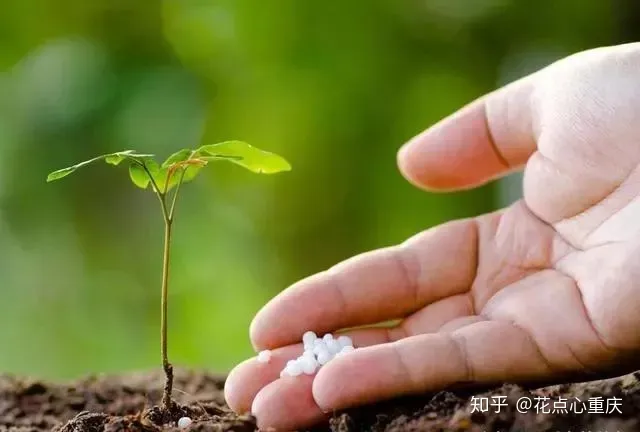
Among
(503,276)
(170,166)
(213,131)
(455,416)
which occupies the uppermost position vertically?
(213,131)

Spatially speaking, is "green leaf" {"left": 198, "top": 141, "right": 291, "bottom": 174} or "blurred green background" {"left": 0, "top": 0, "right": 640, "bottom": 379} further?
"blurred green background" {"left": 0, "top": 0, "right": 640, "bottom": 379}

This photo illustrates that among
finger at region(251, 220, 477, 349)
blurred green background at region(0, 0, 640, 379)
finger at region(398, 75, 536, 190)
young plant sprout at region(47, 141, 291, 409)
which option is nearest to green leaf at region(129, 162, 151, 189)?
young plant sprout at region(47, 141, 291, 409)

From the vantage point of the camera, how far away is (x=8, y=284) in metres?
2.17

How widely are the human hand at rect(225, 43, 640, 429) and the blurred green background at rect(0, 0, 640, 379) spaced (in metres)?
1.15

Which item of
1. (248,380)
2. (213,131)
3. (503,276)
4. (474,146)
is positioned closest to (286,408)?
(248,380)

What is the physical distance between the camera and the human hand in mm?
771

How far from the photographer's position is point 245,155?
0.79 m

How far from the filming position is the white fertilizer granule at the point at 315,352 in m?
0.80

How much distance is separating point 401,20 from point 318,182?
0.51 metres

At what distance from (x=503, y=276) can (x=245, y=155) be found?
0.38 metres

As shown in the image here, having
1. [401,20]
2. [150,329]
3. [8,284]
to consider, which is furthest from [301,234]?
[8,284]

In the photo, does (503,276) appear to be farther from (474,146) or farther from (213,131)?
(213,131)

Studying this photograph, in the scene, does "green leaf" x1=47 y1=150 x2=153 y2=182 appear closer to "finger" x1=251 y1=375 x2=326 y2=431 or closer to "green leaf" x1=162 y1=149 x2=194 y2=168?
"green leaf" x1=162 y1=149 x2=194 y2=168

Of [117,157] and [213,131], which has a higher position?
[213,131]
